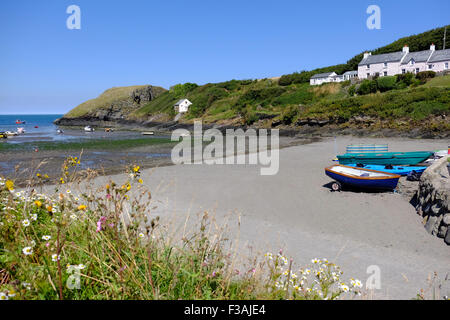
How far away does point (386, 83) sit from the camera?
46.1m

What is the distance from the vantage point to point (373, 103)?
127 ft

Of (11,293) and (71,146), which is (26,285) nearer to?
(11,293)

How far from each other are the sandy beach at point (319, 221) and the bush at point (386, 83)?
123 ft

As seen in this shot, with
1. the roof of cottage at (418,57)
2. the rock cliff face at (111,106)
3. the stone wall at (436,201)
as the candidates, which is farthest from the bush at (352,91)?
the rock cliff face at (111,106)

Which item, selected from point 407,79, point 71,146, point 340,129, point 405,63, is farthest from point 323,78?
point 71,146

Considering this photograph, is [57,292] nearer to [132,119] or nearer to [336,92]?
[336,92]

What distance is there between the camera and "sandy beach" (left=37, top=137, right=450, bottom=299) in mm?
6188

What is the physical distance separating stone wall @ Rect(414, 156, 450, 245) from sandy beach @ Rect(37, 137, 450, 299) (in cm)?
23

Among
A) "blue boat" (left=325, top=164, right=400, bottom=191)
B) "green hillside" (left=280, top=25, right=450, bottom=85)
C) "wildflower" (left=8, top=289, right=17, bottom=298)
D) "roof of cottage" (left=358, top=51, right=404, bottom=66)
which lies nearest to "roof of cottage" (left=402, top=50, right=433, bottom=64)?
"roof of cottage" (left=358, top=51, right=404, bottom=66)

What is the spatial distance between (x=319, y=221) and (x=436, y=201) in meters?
3.14

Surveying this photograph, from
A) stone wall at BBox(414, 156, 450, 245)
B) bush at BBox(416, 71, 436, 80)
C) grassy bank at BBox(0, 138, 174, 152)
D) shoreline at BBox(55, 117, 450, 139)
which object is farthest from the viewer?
bush at BBox(416, 71, 436, 80)

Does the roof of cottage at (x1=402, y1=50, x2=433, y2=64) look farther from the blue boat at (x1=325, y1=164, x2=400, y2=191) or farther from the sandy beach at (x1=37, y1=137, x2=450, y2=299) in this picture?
the blue boat at (x1=325, y1=164, x2=400, y2=191)

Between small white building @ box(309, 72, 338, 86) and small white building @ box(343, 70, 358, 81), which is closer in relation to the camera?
small white building @ box(343, 70, 358, 81)

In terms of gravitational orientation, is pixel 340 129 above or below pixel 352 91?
below
